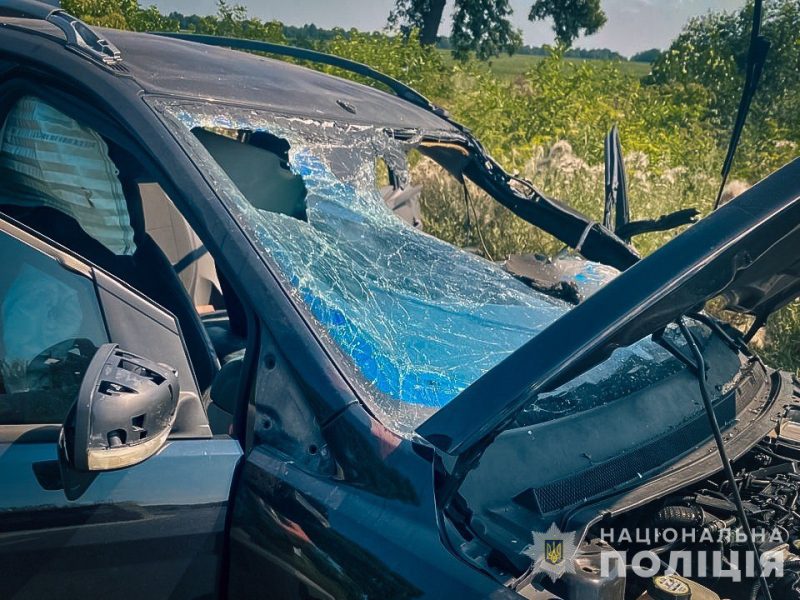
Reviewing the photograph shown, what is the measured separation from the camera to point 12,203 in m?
2.37

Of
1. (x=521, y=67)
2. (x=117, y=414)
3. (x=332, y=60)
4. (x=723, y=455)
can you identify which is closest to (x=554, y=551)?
(x=723, y=455)

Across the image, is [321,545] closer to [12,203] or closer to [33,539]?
[33,539]

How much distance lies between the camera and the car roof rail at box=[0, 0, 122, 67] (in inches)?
78.2

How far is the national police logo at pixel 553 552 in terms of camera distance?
153cm

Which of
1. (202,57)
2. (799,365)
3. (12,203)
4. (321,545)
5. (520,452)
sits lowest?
(799,365)

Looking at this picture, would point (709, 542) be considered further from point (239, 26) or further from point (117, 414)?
point (239, 26)

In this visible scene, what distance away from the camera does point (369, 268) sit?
2229 mm

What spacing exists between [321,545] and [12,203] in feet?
4.84

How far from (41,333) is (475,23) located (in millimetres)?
26328

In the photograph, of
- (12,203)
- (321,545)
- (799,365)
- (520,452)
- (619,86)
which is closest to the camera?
(321,545)

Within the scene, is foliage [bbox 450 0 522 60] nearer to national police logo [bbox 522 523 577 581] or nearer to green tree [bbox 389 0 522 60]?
green tree [bbox 389 0 522 60]

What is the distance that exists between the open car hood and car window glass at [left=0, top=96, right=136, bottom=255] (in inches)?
49.8

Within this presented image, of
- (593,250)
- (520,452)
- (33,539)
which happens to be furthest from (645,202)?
(33,539)

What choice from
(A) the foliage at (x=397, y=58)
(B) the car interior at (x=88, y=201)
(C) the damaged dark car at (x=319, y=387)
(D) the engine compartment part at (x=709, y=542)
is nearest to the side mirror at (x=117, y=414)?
(C) the damaged dark car at (x=319, y=387)
